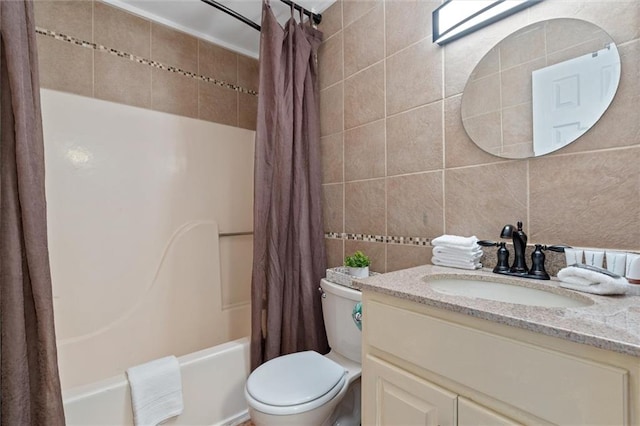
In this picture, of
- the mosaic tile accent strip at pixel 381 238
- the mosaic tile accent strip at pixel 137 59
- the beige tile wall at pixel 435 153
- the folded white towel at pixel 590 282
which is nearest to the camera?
the folded white towel at pixel 590 282

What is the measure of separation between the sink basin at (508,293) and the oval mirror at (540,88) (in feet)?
1.54

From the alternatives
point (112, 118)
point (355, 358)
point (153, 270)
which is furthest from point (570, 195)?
point (112, 118)

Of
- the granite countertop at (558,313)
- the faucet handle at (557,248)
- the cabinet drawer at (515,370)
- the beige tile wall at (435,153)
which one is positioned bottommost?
the cabinet drawer at (515,370)

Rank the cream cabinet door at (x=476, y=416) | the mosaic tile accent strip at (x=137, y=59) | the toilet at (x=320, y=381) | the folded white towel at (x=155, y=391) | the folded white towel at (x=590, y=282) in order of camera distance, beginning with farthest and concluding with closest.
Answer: the mosaic tile accent strip at (x=137, y=59) → the folded white towel at (x=155, y=391) → the toilet at (x=320, y=381) → the folded white towel at (x=590, y=282) → the cream cabinet door at (x=476, y=416)

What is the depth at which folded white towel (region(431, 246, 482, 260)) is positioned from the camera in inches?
43.4

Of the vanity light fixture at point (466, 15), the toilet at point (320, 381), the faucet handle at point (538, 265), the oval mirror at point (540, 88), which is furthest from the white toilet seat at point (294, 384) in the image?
the vanity light fixture at point (466, 15)

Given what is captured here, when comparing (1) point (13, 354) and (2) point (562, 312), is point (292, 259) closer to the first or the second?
(1) point (13, 354)

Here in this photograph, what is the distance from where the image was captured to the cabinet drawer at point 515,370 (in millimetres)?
518

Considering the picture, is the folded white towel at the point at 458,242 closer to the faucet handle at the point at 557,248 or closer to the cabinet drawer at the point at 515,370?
the faucet handle at the point at 557,248

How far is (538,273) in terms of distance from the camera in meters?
0.96

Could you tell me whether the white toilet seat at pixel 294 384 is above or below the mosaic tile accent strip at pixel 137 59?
below

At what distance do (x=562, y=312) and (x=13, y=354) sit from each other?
1559mm

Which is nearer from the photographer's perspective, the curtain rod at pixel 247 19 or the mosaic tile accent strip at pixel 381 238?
the mosaic tile accent strip at pixel 381 238

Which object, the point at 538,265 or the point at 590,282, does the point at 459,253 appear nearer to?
the point at 538,265
